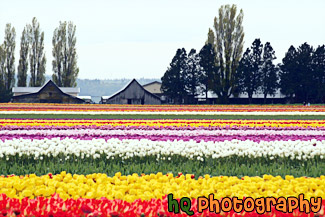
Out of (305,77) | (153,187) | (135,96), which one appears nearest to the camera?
(153,187)

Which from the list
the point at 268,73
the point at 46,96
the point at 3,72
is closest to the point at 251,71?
the point at 268,73

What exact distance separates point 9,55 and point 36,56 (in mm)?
3716

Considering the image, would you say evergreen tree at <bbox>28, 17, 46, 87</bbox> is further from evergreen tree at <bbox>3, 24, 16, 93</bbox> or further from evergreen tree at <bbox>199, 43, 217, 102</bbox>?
evergreen tree at <bbox>199, 43, 217, 102</bbox>

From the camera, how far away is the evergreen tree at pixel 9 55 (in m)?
66.6

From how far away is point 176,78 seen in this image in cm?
6644

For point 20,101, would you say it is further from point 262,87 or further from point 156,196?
point 156,196

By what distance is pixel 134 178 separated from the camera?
7270 millimetres

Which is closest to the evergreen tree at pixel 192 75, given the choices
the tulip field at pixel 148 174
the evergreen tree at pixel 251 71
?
the evergreen tree at pixel 251 71

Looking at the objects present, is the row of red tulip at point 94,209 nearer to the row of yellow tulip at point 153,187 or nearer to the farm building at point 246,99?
the row of yellow tulip at point 153,187

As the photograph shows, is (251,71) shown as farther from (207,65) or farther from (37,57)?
(37,57)

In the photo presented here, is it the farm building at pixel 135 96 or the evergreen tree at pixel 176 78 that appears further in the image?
the evergreen tree at pixel 176 78

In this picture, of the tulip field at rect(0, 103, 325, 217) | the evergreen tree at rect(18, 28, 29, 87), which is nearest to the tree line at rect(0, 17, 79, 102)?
the evergreen tree at rect(18, 28, 29, 87)

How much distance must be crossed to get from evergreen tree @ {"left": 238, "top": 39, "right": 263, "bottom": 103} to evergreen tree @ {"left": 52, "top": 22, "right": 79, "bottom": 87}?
23922 millimetres

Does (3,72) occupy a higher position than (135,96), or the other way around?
(3,72)
